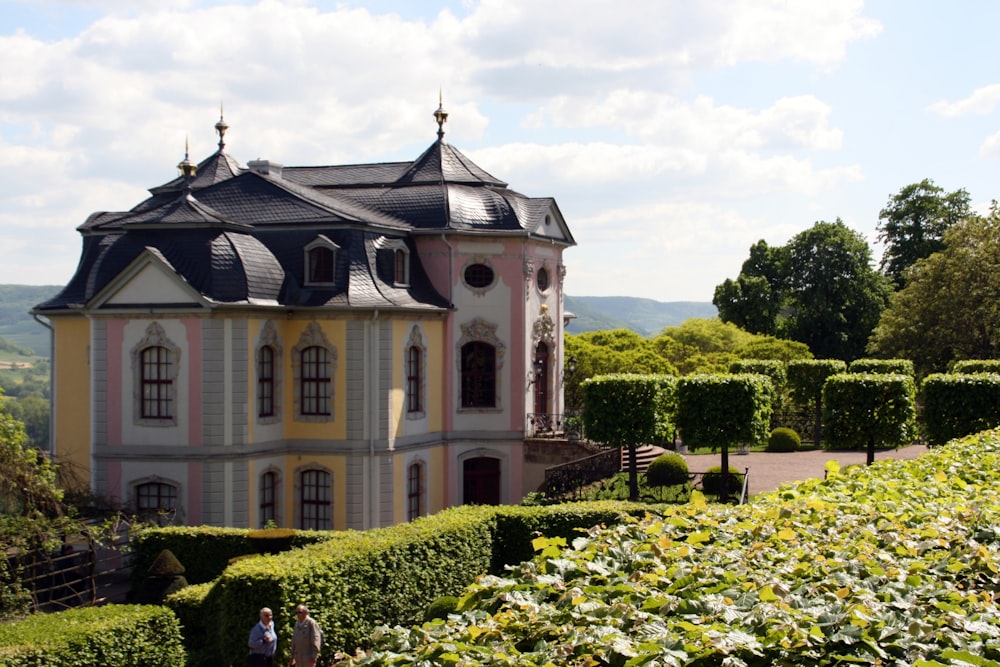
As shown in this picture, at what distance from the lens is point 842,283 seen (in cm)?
7175

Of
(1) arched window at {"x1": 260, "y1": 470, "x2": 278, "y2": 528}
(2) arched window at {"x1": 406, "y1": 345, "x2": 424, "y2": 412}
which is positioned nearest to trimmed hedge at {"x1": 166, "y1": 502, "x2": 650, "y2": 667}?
(1) arched window at {"x1": 260, "y1": 470, "x2": 278, "y2": 528}

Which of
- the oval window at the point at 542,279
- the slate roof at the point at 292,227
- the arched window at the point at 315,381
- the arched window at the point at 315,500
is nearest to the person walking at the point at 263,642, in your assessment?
the slate roof at the point at 292,227

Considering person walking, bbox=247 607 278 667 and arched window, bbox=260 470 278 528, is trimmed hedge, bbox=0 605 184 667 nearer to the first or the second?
person walking, bbox=247 607 278 667

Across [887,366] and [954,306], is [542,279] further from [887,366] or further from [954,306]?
[954,306]

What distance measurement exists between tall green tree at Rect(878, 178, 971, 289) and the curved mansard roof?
1660 inches

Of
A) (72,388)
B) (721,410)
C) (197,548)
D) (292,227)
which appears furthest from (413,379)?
(72,388)

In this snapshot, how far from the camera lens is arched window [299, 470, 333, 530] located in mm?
31766

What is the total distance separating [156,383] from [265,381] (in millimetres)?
3039

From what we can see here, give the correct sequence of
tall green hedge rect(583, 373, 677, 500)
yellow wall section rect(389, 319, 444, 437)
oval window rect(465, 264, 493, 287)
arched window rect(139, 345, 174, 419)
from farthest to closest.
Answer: oval window rect(465, 264, 493, 287) < tall green hedge rect(583, 373, 677, 500) < yellow wall section rect(389, 319, 444, 437) < arched window rect(139, 345, 174, 419)

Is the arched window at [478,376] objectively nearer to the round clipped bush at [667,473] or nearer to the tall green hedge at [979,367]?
the round clipped bush at [667,473]

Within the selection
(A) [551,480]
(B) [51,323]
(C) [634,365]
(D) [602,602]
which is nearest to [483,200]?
(A) [551,480]

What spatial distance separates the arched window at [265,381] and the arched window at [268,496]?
1824mm

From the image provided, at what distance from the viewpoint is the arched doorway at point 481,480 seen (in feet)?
117

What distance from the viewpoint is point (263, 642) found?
17.6m
